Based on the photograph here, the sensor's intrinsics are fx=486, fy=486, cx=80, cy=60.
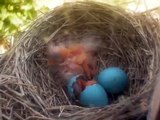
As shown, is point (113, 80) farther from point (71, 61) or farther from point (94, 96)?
point (71, 61)

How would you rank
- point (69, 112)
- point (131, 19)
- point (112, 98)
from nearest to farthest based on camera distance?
point (69, 112) < point (112, 98) < point (131, 19)

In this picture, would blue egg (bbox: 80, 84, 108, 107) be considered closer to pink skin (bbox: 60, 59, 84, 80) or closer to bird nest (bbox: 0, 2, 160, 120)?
bird nest (bbox: 0, 2, 160, 120)

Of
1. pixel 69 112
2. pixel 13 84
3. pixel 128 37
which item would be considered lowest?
pixel 69 112

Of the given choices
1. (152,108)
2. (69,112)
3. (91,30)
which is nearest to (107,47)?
(91,30)

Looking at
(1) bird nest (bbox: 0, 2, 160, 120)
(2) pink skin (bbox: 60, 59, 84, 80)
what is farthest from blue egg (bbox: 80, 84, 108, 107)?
(2) pink skin (bbox: 60, 59, 84, 80)

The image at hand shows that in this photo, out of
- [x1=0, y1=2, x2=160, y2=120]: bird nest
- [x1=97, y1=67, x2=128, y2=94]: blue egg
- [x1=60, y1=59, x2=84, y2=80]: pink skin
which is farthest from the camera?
[x1=60, y1=59, x2=84, y2=80]: pink skin

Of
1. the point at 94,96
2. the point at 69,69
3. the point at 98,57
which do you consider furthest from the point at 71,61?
the point at 94,96

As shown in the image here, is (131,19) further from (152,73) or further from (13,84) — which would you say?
(13,84)

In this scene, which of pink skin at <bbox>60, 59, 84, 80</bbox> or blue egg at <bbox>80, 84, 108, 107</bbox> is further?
pink skin at <bbox>60, 59, 84, 80</bbox>
